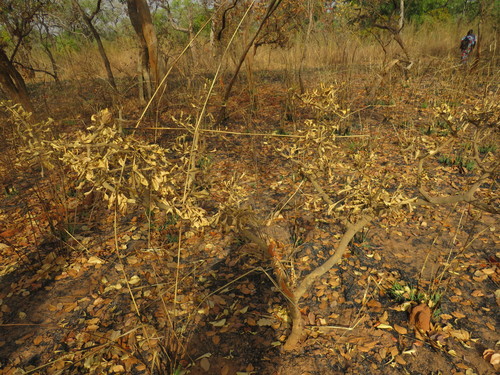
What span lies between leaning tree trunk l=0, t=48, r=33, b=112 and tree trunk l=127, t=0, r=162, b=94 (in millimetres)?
1723

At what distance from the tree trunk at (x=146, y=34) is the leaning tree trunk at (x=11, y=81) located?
1723mm

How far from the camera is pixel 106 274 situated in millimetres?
2203

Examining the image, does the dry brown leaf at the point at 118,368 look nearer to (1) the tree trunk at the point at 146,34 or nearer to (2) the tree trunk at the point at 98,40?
(1) the tree trunk at the point at 146,34

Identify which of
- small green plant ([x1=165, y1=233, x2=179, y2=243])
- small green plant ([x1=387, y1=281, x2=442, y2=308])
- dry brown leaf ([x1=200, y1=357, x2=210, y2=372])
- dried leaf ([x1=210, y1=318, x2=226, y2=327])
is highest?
small green plant ([x1=165, y1=233, x2=179, y2=243])

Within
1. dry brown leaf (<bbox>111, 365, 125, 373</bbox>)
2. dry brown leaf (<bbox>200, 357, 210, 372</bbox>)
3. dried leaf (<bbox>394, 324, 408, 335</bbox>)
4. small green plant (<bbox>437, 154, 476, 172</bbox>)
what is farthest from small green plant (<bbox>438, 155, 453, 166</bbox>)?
dry brown leaf (<bbox>111, 365, 125, 373</bbox>)

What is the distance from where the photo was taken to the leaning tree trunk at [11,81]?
3.60 m

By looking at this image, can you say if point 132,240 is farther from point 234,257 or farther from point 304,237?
point 304,237

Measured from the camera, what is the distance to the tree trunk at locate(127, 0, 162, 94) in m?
4.37

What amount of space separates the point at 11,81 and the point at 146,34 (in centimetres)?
199

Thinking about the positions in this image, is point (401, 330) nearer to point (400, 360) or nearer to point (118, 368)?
point (400, 360)

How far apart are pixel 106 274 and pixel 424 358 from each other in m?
2.23

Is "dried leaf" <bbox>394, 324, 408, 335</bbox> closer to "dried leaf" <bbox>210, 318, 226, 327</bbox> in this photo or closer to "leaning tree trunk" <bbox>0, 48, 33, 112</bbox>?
"dried leaf" <bbox>210, 318, 226, 327</bbox>

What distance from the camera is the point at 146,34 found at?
4.48m

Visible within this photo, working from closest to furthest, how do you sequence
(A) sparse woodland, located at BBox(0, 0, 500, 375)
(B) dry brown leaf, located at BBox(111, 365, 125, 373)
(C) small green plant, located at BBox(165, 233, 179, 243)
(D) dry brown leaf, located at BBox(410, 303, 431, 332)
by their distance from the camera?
(A) sparse woodland, located at BBox(0, 0, 500, 375) → (B) dry brown leaf, located at BBox(111, 365, 125, 373) → (D) dry brown leaf, located at BBox(410, 303, 431, 332) → (C) small green plant, located at BBox(165, 233, 179, 243)
